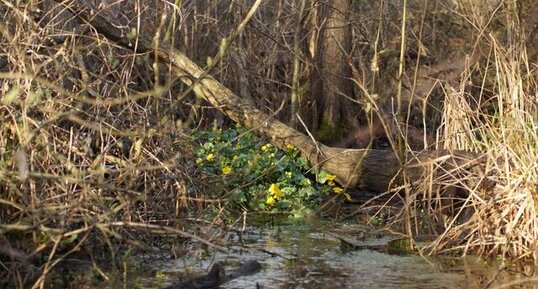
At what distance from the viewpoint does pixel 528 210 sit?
7270 millimetres

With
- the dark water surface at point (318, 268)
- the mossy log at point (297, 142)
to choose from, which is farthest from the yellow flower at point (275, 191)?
the dark water surface at point (318, 268)

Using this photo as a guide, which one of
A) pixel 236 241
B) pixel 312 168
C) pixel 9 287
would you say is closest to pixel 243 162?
pixel 312 168

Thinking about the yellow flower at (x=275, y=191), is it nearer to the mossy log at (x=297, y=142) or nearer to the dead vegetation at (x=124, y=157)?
the mossy log at (x=297, y=142)

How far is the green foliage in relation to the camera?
31.6 ft

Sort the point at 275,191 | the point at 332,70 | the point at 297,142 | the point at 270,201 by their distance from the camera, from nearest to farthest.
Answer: the point at 270,201 < the point at 275,191 < the point at 297,142 < the point at 332,70

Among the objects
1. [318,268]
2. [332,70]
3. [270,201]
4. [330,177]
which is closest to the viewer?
[318,268]

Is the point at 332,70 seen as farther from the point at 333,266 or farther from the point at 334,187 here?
the point at 333,266

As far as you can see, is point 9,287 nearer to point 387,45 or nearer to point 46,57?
point 46,57

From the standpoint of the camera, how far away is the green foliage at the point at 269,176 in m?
9.64

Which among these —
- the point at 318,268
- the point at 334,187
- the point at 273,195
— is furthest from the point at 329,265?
the point at 334,187

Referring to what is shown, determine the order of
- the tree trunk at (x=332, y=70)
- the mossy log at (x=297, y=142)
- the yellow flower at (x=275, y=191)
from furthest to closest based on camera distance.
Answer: the tree trunk at (x=332, y=70), the yellow flower at (x=275, y=191), the mossy log at (x=297, y=142)

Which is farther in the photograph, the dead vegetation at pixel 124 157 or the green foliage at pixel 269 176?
the green foliage at pixel 269 176

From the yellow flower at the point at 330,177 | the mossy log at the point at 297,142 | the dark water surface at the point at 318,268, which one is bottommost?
the dark water surface at the point at 318,268

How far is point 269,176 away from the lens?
1045cm
